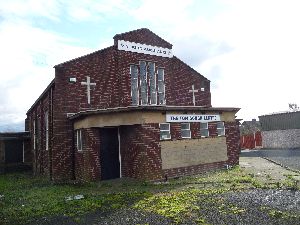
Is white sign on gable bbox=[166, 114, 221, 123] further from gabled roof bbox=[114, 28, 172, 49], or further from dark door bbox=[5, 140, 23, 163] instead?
dark door bbox=[5, 140, 23, 163]

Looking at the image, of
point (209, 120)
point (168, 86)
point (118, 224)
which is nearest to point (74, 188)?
point (118, 224)

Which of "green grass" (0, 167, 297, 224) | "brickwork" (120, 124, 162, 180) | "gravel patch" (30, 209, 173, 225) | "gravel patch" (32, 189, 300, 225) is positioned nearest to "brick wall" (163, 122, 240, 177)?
"green grass" (0, 167, 297, 224)

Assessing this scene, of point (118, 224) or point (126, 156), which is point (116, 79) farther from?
point (118, 224)

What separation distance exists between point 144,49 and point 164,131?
7840 mm

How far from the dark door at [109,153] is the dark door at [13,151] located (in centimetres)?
1685

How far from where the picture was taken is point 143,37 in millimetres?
23266

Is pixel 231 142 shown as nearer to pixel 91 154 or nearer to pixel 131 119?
pixel 131 119

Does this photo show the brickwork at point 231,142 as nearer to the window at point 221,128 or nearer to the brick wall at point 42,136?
the window at point 221,128

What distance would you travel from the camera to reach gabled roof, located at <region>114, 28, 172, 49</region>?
22438 millimetres

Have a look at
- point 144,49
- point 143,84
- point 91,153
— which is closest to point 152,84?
point 143,84

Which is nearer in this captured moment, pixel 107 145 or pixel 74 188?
pixel 74 188

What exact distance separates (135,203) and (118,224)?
2672 millimetres

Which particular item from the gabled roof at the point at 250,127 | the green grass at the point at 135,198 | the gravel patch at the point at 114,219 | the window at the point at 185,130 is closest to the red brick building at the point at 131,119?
the window at the point at 185,130

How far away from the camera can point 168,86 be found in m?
24.3
